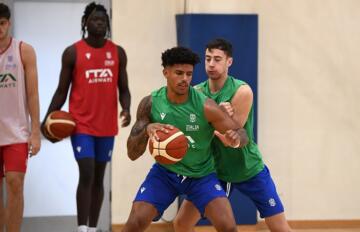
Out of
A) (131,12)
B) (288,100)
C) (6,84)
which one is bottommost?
(288,100)

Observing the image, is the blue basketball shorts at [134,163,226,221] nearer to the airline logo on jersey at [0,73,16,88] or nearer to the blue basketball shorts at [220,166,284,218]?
the blue basketball shorts at [220,166,284,218]

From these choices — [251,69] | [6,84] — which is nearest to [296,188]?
[251,69]

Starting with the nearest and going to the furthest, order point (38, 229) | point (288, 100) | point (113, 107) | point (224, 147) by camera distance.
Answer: point (224, 147) → point (113, 107) → point (38, 229) → point (288, 100)

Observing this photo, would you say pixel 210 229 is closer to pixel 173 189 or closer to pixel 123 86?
pixel 123 86

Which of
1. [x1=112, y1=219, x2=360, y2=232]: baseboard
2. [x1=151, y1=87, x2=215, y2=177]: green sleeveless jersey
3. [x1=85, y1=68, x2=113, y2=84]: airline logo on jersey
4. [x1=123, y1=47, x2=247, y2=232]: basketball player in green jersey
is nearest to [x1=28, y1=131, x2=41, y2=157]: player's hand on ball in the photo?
[x1=85, y1=68, x2=113, y2=84]: airline logo on jersey

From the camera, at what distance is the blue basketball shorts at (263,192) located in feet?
17.7

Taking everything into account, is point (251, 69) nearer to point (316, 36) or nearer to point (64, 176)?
point (316, 36)

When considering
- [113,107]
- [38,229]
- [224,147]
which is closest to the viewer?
[224,147]

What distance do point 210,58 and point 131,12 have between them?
2549 millimetres

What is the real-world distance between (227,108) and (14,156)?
1.66m

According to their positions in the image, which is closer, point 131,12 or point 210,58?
point 210,58

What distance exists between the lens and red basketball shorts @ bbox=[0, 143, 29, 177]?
5.52 meters

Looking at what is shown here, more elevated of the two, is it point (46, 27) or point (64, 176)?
point (46, 27)

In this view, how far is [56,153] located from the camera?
7973 mm
